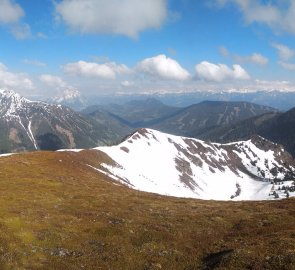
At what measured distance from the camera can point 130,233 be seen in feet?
140

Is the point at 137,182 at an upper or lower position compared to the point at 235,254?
lower

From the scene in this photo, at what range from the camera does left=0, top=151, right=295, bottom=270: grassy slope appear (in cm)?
3306

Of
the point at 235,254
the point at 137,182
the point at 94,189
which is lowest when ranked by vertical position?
the point at 137,182

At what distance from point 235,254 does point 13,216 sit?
26.9 m

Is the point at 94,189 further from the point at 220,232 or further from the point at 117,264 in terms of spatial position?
the point at 117,264

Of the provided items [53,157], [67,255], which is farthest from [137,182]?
[67,255]

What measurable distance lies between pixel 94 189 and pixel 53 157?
41374mm

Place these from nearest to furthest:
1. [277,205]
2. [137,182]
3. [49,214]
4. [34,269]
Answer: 1. [34,269]
2. [49,214]
3. [277,205]
4. [137,182]

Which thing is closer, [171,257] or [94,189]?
[171,257]

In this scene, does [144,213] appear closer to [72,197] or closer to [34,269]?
[72,197]

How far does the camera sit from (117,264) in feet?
110

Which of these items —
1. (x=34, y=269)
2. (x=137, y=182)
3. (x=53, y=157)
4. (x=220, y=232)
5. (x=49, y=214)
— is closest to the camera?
(x=34, y=269)

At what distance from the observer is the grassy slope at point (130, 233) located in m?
33.1

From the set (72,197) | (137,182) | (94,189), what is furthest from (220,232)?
(137,182)
